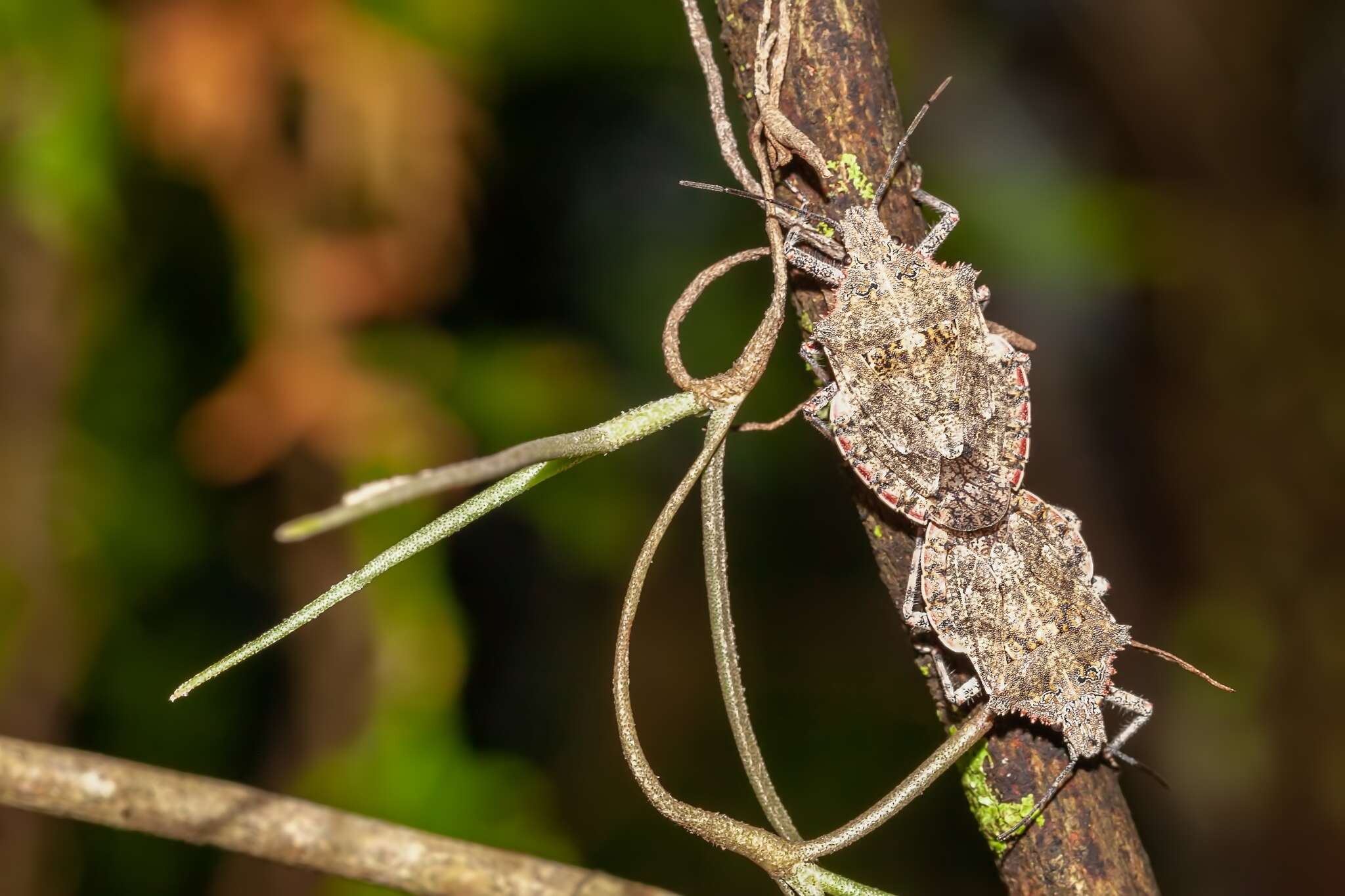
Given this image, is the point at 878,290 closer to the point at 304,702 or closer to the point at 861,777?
the point at 304,702

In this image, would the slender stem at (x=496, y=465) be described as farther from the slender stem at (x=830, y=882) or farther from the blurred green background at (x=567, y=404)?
the blurred green background at (x=567, y=404)

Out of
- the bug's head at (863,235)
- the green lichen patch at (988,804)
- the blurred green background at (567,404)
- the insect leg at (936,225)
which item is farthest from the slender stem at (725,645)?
the blurred green background at (567,404)

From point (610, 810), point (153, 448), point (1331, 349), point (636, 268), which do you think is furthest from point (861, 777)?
point (153, 448)

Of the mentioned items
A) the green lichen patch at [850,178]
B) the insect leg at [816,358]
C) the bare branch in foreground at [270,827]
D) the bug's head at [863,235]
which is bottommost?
the bare branch in foreground at [270,827]

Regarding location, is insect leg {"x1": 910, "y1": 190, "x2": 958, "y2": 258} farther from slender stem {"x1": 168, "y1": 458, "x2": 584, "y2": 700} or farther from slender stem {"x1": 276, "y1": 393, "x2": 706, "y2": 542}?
slender stem {"x1": 168, "y1": 458, "x2": 584, "y2": 700}

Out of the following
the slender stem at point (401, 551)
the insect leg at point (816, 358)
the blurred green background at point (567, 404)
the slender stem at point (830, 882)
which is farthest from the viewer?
the blurred green background at point (567, 404)

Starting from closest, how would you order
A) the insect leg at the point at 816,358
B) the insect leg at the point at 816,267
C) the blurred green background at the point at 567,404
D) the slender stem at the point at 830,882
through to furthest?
the slender stem at the point at 830,882, the insect leg at the point at 816,267, the insect leg at the point at 816,358, the blurred green background at the point at 567,404

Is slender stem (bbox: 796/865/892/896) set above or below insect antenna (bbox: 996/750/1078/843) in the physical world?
below

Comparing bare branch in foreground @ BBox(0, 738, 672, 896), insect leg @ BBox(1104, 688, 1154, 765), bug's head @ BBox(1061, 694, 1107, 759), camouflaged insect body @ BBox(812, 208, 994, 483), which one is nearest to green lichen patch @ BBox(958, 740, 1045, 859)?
bug's head @ BBox(1061, 694, 1107, 759)
